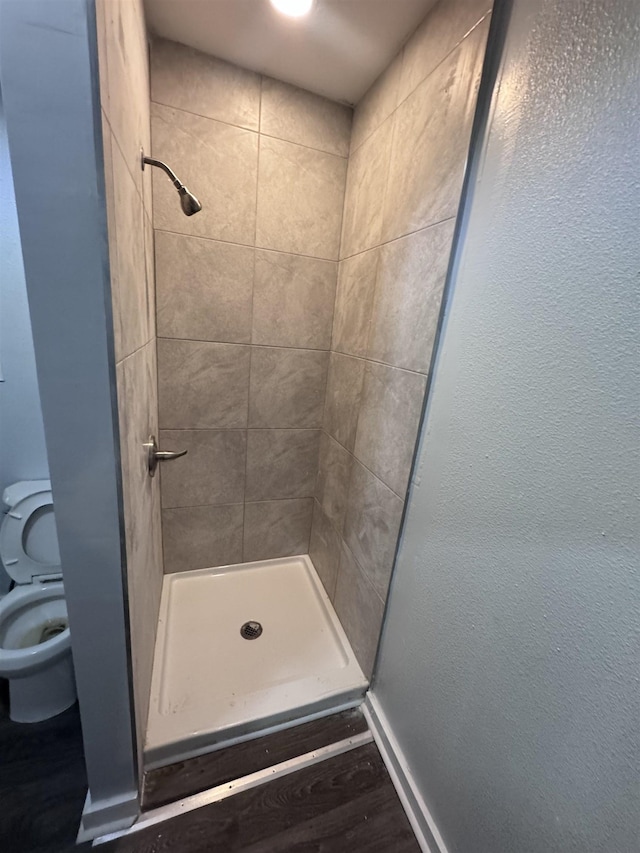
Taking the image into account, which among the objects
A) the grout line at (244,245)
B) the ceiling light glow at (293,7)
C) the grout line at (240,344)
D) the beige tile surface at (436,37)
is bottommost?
the grout line at (240,344)

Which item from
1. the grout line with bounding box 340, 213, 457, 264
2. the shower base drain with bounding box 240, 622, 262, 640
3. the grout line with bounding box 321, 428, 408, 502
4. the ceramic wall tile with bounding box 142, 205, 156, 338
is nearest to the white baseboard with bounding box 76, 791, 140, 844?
the shower base drain with bounding box 240, 622, 262, 640

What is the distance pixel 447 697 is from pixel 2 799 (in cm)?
129

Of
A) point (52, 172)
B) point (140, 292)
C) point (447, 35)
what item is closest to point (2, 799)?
point (140, 292)

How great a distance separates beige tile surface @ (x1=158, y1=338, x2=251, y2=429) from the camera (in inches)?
55.0

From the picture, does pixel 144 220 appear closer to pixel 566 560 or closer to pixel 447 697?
pixel 566 560

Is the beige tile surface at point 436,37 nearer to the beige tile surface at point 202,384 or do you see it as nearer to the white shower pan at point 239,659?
the beige tile surface at point 202,384

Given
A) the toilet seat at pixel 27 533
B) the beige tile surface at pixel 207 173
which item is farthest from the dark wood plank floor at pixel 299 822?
the beige tile surface at pixel 207 173

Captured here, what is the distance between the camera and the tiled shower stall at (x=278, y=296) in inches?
33.1

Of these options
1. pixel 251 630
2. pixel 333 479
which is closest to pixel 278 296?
pixel 333 479

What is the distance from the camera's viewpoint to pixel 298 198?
1387 mm

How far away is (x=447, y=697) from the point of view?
2.81 ft

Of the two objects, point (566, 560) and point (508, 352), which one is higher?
point (508, 352)

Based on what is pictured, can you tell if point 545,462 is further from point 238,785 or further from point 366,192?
point 238,785

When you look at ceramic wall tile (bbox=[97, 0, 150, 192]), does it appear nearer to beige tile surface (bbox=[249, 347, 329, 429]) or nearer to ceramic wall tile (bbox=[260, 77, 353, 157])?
ceramic wall tile (bbox=[260, 77, 353, 157])
